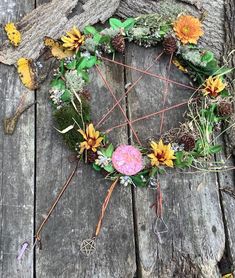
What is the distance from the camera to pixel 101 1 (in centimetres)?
207

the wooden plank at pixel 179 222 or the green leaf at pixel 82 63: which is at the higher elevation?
the green leaf at pixel 82 63

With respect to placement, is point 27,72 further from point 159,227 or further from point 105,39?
point 159,227

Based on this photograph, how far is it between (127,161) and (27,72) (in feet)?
1.49

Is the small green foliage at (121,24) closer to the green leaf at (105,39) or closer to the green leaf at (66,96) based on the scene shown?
the green leaf at (105,39)

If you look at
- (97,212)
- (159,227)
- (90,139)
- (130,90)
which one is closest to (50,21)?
(130,90)

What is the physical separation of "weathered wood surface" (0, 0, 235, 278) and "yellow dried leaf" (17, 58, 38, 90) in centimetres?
2

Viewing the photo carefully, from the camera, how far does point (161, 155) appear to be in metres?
1.84

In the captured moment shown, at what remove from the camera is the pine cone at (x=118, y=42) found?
1.99 m

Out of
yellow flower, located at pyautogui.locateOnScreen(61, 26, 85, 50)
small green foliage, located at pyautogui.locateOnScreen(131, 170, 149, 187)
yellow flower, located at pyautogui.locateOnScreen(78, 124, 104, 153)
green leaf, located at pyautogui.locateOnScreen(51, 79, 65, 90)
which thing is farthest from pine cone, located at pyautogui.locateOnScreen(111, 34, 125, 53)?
small green foliage, located at pyautogui.locateOnScreen(131, 170, 149, 187)

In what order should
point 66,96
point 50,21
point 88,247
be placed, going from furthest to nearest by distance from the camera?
point 50,21 < point 66,96 < point 88,247

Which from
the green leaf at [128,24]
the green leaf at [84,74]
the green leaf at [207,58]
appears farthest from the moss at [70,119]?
the green leaf at [207,58]

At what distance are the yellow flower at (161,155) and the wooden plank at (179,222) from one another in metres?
0.07

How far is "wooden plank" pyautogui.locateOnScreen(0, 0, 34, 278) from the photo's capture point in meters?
1.76

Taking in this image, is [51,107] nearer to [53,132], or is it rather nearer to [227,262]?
[53,132]
